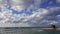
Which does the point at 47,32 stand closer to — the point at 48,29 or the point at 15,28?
the point at 48,29

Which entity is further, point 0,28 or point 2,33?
point 0,28

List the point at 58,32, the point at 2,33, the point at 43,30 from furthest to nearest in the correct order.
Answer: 1. the point at 43,30
2. the point at 58,32
3. the point at 2,33

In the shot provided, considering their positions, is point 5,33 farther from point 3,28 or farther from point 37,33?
point 37,33

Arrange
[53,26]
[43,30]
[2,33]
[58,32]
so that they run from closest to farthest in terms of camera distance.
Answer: [2,33] → [53,26] → [58,32] → [43,30]

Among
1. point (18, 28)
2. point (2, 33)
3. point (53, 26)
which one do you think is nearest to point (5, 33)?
point (2, 33)

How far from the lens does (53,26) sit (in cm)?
1343

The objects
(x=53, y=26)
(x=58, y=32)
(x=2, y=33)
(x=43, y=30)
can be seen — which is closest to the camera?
(x=2, y=33)

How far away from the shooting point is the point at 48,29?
48.3 feet

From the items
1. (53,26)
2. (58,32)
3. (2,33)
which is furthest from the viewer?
(58,32)

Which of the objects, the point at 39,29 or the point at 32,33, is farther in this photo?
the point at 39,29

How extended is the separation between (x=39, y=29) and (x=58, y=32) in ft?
8.05

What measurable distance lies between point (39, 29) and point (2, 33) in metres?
5.39

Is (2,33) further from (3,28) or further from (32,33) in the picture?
(32,33)

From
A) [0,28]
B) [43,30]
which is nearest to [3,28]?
[0,28]
